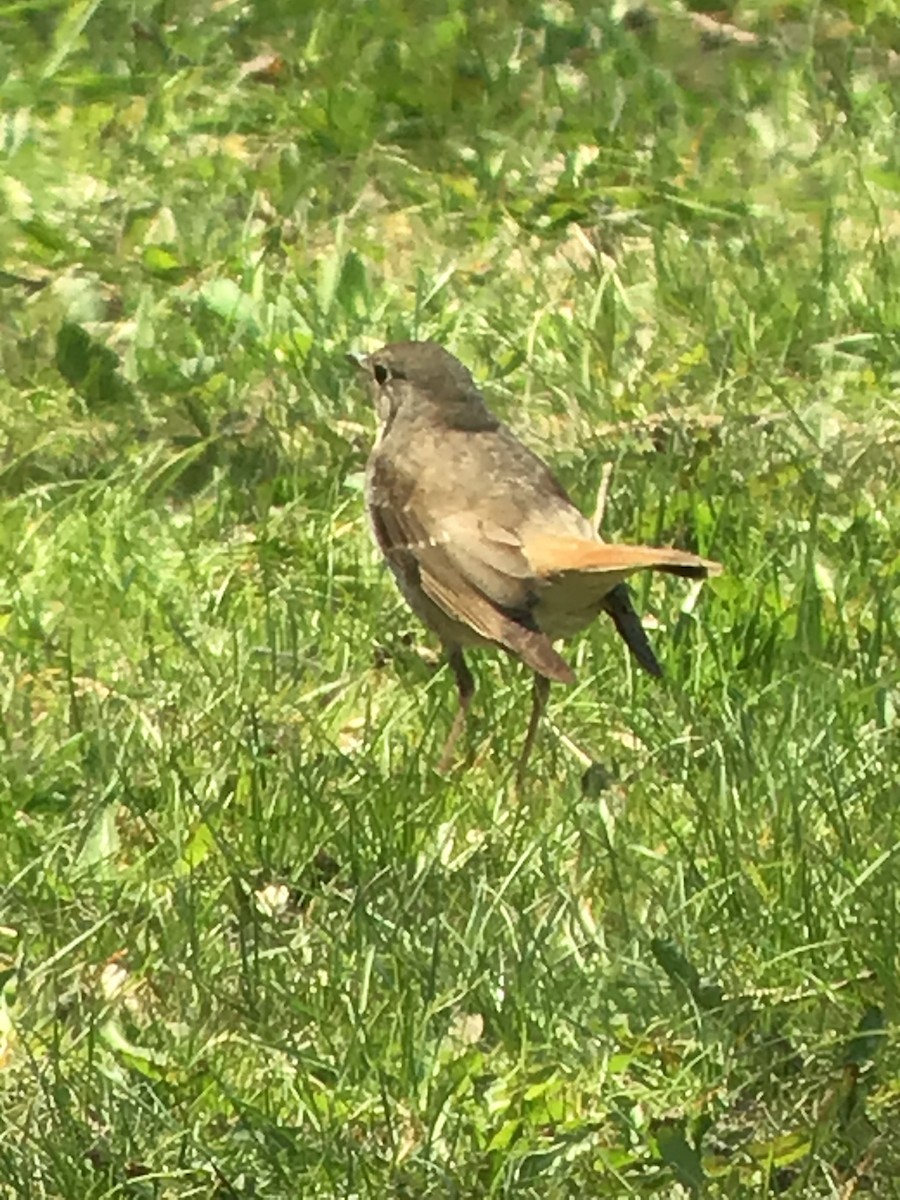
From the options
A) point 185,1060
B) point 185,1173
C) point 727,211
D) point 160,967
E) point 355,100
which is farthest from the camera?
point 355,100

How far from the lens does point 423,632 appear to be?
5.34 metres

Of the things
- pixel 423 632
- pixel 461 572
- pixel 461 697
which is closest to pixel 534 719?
pixel 461 697

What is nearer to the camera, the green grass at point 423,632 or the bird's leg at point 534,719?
the green grass at point 423,632

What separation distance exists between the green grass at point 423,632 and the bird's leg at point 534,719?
0.04m

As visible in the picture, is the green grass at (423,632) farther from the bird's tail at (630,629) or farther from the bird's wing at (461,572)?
the bird's wing at (461,572)

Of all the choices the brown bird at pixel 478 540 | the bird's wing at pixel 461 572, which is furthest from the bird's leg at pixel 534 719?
the bird's wing at pixel 461 572

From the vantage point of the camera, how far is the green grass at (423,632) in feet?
12.0

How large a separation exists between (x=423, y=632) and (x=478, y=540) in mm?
614

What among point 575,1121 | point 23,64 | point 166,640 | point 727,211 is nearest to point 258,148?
point 23,64

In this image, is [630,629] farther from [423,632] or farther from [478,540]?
[423,632]

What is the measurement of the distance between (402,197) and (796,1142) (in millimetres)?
4467

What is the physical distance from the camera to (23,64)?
8078mm

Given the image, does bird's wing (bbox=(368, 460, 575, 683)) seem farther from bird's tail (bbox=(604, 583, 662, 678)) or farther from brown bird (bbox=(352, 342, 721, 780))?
bird's tail (bbox=(604, 583, 662, 678))

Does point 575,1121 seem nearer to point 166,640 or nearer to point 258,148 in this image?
point 166,640
